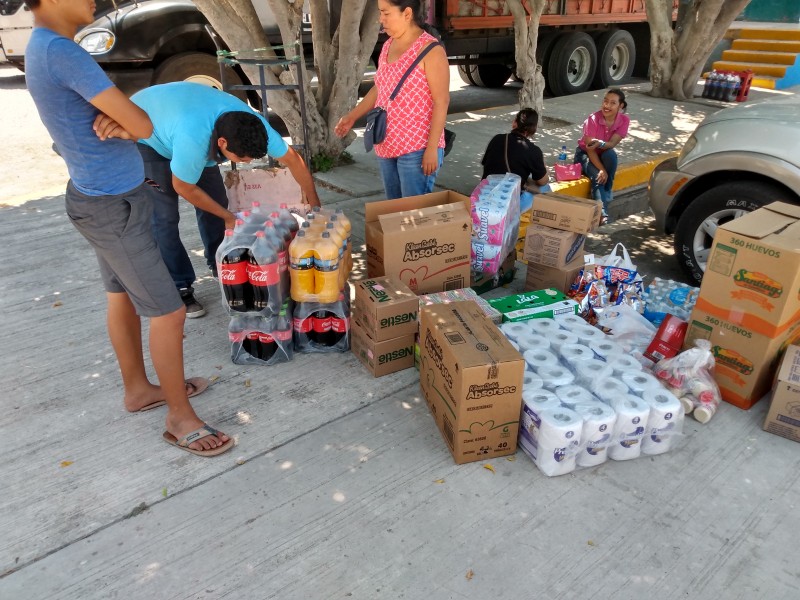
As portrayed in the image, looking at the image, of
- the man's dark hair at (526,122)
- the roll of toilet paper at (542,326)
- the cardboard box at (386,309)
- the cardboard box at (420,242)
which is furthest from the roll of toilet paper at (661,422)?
the man's dark hair at (526,122)

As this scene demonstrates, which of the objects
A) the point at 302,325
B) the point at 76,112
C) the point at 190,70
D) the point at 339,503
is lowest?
the point at 339,503

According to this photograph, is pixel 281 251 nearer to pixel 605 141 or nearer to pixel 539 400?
pixel 539 400

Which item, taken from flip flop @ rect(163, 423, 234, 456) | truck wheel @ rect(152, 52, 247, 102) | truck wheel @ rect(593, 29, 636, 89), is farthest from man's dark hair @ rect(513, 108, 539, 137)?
truck wheel @ rect(593, 29, 636, 89)

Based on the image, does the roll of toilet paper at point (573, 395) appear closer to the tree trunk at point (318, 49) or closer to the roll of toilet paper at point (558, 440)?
the roll of toilet paper at point (558, 440)

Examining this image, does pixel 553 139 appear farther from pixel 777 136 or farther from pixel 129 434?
pixel 129 434

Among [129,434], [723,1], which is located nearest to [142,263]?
[129,434]

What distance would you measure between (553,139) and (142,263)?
668 cm

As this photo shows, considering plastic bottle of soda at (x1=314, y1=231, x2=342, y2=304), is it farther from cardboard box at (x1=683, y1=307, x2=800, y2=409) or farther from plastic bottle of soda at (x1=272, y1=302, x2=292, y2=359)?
cardboard box at (x1=683, y1=307, x2=800, y2=409)

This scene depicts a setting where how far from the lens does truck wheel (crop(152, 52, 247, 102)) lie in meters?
7.55

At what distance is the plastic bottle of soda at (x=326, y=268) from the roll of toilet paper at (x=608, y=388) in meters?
1.49

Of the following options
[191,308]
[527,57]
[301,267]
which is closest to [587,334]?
[301,267]

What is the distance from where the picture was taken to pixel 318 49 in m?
6.68

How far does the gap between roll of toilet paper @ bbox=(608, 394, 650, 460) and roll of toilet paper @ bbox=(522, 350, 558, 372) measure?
0.39 metres

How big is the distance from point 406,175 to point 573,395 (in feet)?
6.68
